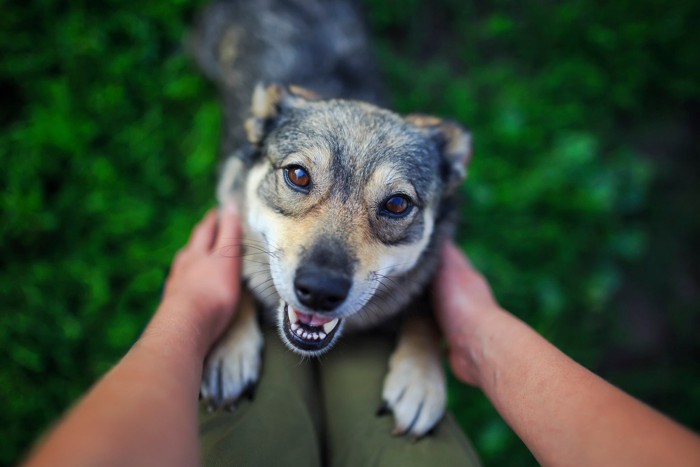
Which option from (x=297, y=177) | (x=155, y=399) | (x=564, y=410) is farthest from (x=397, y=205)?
(x=155, y=399)

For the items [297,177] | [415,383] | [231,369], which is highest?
[297,177]

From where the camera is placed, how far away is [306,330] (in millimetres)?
2445

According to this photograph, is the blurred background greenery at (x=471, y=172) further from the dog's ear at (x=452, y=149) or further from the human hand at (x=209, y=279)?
the dog's ear at (x=452, y=149)

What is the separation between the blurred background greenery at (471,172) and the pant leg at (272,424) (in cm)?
182

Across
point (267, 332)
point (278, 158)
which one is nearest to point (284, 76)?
point (278, 158)

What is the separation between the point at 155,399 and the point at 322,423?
1.46 m

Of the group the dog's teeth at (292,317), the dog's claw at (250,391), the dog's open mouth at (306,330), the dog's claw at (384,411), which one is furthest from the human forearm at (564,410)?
the dog's claw at (250,391)

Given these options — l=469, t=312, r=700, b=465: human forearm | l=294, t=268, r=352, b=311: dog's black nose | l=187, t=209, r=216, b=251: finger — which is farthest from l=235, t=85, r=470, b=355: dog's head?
l=469, t=312, r=700, b=465: human forearm

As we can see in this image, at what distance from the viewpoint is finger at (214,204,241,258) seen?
310 cm

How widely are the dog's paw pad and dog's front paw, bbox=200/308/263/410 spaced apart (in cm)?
81

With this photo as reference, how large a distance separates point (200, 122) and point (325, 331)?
297 cm

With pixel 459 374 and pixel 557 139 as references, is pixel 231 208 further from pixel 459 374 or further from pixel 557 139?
pixel 557 139

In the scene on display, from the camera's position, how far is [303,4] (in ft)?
14.0

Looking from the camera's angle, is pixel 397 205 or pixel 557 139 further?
pixel 557 139
